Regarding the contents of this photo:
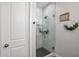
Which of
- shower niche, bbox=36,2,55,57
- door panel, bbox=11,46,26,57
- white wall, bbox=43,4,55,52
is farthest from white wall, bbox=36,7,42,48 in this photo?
door panel, bbox=11,46,26,57

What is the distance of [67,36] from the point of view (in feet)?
5.72

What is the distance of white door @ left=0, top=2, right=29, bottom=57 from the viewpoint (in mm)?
1157

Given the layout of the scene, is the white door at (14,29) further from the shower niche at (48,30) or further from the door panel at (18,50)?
the shower niche at (48,30)

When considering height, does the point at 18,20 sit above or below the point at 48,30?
above

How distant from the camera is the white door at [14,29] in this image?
45.6 inches

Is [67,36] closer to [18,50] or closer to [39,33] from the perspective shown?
[39,33]

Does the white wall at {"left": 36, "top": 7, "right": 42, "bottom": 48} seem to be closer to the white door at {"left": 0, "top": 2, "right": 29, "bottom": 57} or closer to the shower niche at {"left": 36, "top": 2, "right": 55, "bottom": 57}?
the shower niche at {"left": 36, "top": 2, "right": 55, "bottom": 57}

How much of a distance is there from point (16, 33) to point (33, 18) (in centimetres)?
43

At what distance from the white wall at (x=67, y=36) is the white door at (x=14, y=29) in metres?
0.90

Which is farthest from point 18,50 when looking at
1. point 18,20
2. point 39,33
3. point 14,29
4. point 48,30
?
point 48,30

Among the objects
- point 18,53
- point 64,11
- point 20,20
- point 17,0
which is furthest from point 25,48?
point 64,11

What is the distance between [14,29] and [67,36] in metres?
1.18

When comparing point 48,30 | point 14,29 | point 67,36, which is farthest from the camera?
point 48,30

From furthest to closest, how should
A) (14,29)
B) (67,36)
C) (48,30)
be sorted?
(48,30) < (67,36) < (14,29)
